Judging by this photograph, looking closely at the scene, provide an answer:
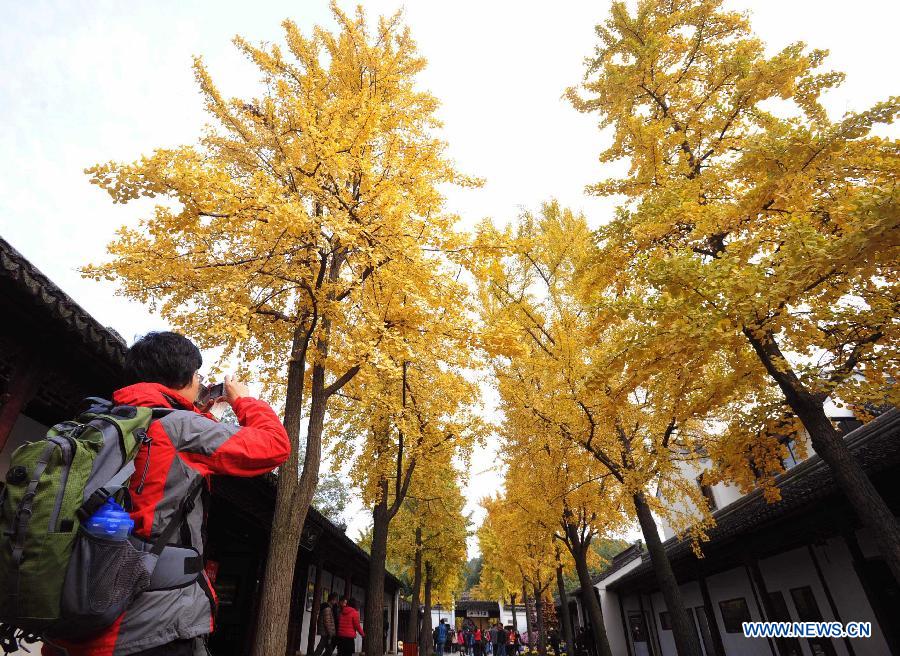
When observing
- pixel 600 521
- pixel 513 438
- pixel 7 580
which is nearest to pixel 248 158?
pixel 7 580

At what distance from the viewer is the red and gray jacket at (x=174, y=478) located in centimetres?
128

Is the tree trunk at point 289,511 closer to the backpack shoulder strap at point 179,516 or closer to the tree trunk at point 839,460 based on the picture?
the backpack shoulder strap at point 179,516

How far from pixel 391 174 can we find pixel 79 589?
5715mm

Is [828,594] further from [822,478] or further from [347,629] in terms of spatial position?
[347,629]

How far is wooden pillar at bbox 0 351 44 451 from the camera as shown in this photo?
359 cm

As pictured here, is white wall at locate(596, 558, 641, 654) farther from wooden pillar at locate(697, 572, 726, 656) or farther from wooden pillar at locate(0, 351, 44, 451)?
wooden pillar at locate(0, 351, 44, 451)

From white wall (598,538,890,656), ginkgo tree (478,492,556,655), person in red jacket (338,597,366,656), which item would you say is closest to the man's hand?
person in red jacket (338,597,366,656)

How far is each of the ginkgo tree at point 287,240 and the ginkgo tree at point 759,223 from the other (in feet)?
9.69

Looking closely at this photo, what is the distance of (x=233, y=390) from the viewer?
1.92m

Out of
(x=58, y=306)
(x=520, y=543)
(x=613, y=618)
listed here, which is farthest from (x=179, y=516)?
(x=613, y=618)

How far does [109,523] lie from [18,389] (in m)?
3.74

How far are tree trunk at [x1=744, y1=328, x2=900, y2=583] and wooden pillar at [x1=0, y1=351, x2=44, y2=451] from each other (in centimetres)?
729

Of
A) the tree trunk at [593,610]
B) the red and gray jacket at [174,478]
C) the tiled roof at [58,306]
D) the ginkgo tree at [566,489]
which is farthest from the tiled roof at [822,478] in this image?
the tiled roof at [58,306]

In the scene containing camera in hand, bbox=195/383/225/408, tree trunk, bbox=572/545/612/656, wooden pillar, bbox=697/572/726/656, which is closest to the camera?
camera in hand, bbox=195/383/225/408
